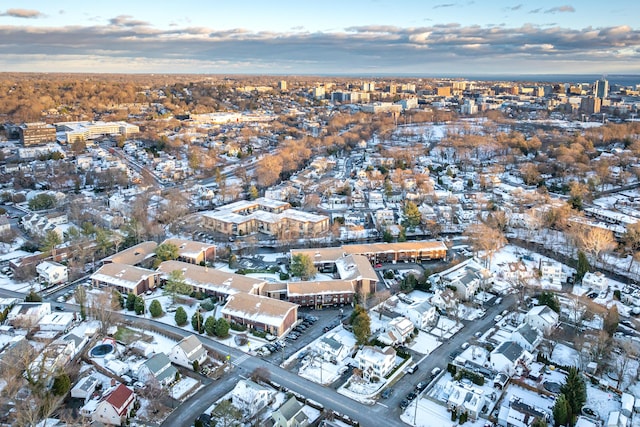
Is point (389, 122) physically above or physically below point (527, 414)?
above

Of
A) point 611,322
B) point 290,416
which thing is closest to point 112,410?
point 290,416

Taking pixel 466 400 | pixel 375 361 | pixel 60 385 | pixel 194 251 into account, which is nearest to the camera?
pixel 60 385

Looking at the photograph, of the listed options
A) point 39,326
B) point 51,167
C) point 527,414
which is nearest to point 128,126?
point 51,167

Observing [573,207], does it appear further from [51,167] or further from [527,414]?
[51,167]

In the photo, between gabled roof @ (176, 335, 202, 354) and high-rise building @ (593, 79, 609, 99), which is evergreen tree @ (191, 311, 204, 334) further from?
high-rise building @ (593, 79, 609, 99)

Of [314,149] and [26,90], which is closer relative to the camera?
[314,149]

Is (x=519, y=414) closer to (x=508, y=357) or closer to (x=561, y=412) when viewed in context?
(x=561, y=412)
